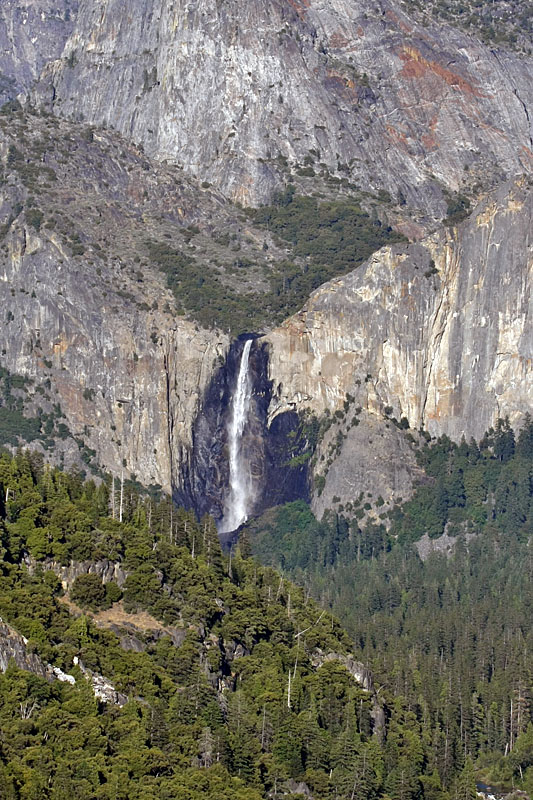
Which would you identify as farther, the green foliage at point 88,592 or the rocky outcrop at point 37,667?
the green foliage at point 88,592

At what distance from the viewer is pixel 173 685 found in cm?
14050

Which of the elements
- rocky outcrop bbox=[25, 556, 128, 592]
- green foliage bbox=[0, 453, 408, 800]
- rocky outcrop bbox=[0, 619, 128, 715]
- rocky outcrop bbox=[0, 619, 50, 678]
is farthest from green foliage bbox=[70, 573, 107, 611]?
rocky outcrop bbox=[0, 619, 50, 678]

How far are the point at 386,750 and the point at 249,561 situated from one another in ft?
80.7

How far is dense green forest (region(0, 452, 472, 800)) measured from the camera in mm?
128500

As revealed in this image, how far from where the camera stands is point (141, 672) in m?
140

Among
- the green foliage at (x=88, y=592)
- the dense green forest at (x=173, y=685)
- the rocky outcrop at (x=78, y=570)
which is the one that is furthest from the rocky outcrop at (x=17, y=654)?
the rocky outcrop at (x=78, y=570)

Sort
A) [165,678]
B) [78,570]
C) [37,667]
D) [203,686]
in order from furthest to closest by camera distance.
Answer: [78,570]
[203,686]
[165,678]
[37,667]

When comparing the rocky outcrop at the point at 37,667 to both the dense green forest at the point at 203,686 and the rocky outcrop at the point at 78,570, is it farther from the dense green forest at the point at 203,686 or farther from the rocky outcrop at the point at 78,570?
the rocky outcrop at the point at 78,570

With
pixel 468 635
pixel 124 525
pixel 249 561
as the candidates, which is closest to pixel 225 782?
pixel 124 525

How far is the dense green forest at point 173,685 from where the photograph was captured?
128500 mm

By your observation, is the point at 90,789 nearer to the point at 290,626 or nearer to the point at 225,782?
the point at 225,782

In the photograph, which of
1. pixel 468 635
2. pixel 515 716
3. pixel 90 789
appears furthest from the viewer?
pixel 468 635

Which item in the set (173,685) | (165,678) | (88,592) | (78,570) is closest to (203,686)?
(173,685)

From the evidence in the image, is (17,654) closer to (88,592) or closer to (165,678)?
(165,678)
